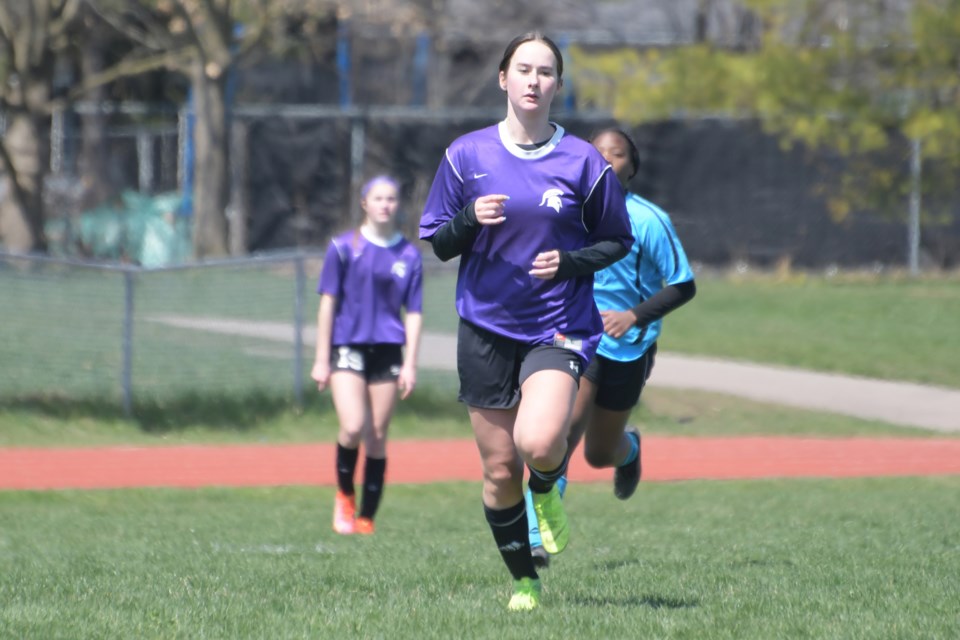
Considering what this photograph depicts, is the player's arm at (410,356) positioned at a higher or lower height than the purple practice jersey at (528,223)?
lower

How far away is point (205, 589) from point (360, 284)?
3133mm

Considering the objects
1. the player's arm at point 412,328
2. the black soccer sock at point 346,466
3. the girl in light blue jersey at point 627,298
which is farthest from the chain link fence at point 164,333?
the girl in light blue jersey at point 627,298

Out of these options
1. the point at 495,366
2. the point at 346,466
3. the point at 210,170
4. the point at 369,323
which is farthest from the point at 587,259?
the point at 210,170

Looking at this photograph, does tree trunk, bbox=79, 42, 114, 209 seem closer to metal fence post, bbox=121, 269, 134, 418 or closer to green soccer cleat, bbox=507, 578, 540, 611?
metal fence post, bbox=121, 269, 134, 418

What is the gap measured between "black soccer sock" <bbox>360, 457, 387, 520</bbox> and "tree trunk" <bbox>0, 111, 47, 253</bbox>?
14.7 m

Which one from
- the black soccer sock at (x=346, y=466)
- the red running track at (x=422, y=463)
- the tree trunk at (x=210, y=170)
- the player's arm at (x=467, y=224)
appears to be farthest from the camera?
the tree trunk at (x=210, y=170)

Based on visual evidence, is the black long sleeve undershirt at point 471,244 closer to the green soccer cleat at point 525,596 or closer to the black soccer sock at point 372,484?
the green soccer cleat at point 525,596

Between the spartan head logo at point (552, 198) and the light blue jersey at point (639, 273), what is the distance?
2158mm

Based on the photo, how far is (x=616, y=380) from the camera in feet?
26.3

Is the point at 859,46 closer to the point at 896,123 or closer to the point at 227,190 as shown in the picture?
the point at 896,123

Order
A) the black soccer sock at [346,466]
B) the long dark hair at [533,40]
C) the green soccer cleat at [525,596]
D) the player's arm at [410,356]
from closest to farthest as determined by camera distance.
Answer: the long dark hair at [533,40], the green soccer cleat at [525,596], the player's arm at [410,356], the black soccer sock at [346,466]

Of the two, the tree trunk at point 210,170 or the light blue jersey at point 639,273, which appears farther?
the tree trunk at point 210,170

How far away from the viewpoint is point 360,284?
934 cm

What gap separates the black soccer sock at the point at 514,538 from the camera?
6.01 meters
